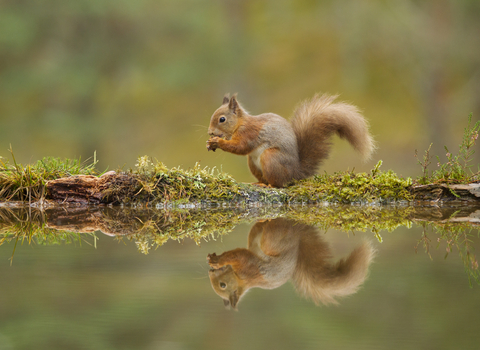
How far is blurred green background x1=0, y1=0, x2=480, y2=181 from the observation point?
415 inches

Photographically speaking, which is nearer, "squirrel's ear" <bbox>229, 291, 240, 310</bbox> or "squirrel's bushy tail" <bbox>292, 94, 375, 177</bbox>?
"squirrel's ear" <bbox>229, 291, 240, 310</bbox>

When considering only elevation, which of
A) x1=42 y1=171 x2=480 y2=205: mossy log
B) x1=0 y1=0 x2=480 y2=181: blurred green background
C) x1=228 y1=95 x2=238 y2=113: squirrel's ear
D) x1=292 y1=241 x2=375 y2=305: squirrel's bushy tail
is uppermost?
x1=0 y1=0 x2=480 y2=181: blurred green background

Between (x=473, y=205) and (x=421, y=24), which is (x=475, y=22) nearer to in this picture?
(x=421, y=24)

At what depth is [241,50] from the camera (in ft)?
47.0

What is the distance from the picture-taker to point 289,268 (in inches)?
63.5

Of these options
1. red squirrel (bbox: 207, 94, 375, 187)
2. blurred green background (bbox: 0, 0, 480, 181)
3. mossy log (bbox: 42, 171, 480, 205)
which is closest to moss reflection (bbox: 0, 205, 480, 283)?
mossy log (bbox: 42, 171, 480, 205)

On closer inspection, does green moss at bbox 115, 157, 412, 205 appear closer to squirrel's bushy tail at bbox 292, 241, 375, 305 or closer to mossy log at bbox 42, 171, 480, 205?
mossy log at bbox 42, 171, 480, 205

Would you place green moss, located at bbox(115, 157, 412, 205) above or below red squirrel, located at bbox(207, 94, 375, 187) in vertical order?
below

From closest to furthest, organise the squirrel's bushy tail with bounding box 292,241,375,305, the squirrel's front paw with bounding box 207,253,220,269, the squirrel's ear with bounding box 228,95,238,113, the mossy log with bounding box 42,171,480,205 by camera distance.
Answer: the squirrel's bushy tail with bounding box 292,241,375,305 < the squirrel's front paw with bounding box 207,253,220,269 < the mossy log with bounding box 42,171,480,205 < the squirrel's ear with bounding box 228,95,238,113

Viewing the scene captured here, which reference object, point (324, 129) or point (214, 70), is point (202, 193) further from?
point (214, 70)

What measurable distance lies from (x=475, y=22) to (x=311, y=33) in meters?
7.57

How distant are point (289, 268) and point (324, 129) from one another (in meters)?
2.40

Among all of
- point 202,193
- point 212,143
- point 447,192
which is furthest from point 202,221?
point 447,192

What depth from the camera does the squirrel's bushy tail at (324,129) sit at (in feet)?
12.4
